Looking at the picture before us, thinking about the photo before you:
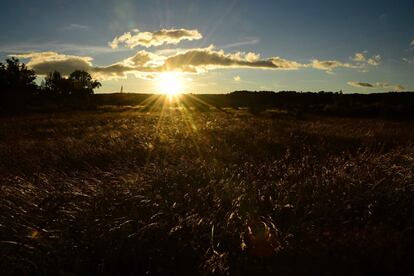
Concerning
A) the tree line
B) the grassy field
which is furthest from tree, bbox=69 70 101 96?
the grassy field

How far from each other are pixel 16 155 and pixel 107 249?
619cm

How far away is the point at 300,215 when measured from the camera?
189 inches

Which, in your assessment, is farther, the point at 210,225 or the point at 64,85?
the point at 64,85

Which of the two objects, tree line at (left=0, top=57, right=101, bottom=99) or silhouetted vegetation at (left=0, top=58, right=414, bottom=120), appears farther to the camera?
tree line at (left=0, top=57, right=101, bottom=99)

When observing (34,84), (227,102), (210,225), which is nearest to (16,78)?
(34,84)

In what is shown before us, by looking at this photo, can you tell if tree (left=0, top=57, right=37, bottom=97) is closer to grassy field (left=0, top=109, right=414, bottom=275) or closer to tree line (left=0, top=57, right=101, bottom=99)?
tree line (left=0, top=57, right=101, bottom=99)

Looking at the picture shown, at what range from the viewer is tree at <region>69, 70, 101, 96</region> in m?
94.3

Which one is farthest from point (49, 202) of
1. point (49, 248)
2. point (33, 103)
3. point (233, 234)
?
point (33, 103)

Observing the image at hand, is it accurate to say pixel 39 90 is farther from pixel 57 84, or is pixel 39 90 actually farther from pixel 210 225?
pixel 210 225

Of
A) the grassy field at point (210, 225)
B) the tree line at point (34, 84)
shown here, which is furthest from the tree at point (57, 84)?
the grassy field at point (210, 225)

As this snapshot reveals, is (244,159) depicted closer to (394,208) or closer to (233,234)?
(394,208)

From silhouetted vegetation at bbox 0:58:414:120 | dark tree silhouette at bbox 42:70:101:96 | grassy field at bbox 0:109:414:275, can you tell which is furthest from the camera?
dark tree silhouette at bbox 42:70:101:96

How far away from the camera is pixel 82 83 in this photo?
9831cm

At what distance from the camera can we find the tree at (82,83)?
9432cm
